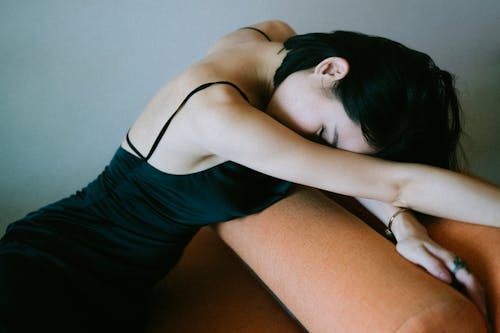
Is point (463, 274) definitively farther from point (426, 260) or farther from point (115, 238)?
point (115, 238)

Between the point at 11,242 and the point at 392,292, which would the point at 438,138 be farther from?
the point at 11,242

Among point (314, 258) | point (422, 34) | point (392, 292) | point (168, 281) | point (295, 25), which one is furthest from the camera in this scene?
point (422, 34)

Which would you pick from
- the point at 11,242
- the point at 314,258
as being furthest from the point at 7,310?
the point at 314,258

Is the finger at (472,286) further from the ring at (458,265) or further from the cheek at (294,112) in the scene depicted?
the cheek at (294,112)

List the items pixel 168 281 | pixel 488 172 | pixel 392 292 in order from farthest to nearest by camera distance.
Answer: pixel 488 172 < pixel 168 281 < pixel 392 292

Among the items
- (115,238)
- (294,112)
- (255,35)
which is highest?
(255,35)

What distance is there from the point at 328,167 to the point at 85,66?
83 cm

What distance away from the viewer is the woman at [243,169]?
2.15ft

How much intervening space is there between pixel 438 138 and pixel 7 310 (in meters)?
0.88

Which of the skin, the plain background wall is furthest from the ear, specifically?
the plain background wall

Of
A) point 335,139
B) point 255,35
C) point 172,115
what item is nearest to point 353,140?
point 335,139

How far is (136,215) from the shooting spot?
2.82ft

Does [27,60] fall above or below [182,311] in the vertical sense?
above

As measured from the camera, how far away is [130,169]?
849 millimetres
